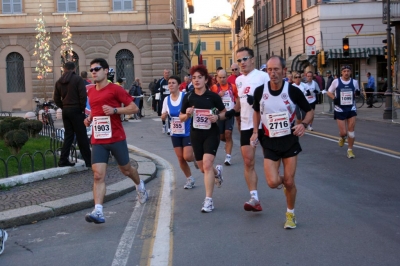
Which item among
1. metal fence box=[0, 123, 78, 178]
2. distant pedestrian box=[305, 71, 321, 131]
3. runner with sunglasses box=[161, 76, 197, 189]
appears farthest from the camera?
distant pedestrian box=[305, 71, 321, 131]

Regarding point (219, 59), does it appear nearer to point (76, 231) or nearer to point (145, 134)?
point (145, 134)

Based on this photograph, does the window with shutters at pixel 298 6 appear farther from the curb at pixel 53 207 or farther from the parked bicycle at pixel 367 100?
the curb at pixel 53 207

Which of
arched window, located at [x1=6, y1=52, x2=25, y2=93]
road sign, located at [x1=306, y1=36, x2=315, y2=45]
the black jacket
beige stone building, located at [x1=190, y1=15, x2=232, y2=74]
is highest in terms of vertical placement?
beige stone building, located at [x1=190, y1=15, x2=232, y2=74]

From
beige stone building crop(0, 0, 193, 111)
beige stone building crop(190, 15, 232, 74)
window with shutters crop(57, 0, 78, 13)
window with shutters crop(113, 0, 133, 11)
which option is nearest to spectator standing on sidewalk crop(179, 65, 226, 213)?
beige stone building crop(0, 0, 193, 111)

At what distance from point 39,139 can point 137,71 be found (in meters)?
24.8

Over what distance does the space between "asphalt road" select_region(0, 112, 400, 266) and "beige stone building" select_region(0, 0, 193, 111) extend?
1177 inches

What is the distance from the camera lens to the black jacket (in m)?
11.6

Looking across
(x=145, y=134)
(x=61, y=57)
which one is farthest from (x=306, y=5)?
(x=145, y=134)

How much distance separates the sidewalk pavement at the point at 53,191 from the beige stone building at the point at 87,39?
93.0ft

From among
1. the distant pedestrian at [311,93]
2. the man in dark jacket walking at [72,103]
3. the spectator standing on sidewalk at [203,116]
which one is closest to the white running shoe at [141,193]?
the spectator standing on sidewalk at [203,116]

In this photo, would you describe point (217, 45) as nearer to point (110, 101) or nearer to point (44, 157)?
point (44, 157)

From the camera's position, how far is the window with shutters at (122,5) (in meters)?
40.8

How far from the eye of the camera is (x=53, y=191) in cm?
962

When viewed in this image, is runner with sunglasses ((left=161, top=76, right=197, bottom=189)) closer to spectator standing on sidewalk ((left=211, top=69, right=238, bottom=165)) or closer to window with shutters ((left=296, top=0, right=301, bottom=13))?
spectator standing on sidewalk ((left=211, top=69, right=238, bottom=165))
